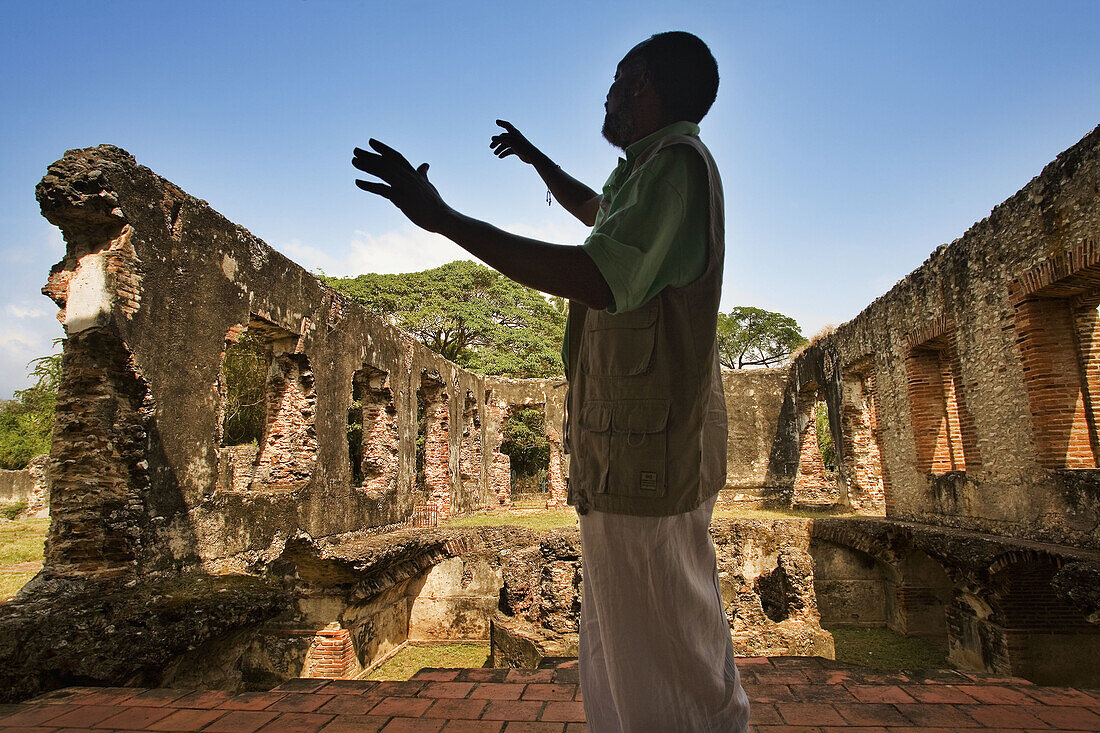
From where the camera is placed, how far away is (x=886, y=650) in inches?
329

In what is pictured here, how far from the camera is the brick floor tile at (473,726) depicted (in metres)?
2.60

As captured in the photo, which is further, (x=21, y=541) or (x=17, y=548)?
(x=21, y=541)

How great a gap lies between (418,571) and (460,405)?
8078mm

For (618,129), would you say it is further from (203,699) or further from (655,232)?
(203,699)

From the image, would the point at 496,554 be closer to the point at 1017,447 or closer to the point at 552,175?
the point at 1017,447

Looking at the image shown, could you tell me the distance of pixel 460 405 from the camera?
637 inches

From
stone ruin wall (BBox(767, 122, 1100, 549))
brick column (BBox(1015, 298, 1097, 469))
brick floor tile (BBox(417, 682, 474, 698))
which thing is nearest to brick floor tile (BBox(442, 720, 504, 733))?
brick floor tile (BBox(417, 682, 474, 698))

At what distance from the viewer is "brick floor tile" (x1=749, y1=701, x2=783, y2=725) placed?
268 centimetres

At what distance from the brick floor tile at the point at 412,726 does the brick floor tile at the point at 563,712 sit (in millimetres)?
429

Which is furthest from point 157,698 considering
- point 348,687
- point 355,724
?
point 355,724

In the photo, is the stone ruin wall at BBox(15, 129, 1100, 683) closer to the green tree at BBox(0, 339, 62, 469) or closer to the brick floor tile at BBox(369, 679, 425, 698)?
the brick floor tile at BBox(369, 679, 425, 698)

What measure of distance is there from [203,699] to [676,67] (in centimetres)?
315

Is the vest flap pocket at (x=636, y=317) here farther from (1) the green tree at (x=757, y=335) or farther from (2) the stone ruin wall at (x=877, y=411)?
(1) the green tree at (x=757, y=335)

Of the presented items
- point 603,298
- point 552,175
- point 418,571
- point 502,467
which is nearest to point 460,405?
point 502,467
